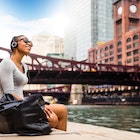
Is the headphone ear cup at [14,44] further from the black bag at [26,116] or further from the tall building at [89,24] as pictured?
the tall building at [89,24]

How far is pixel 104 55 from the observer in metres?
110

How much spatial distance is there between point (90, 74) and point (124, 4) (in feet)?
209

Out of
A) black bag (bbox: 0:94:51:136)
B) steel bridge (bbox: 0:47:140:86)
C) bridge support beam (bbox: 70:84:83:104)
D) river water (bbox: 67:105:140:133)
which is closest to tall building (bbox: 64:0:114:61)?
bridge support beam (bbox: 70:84:83:104)

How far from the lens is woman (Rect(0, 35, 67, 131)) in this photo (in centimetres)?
357

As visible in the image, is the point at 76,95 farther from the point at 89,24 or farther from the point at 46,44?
the point at 46,44

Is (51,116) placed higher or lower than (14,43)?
lower

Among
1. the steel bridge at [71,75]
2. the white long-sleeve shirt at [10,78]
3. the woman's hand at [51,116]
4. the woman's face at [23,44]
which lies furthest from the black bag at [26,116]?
the steel bridge at [71,75]

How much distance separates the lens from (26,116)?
3221 mm

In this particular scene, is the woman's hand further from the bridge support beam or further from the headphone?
the bridge support beam

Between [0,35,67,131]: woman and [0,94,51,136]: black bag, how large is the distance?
155mm

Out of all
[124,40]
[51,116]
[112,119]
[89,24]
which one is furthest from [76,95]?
[51,116]

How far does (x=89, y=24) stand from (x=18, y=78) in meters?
126

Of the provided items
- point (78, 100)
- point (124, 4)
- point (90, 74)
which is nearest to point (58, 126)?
point (90, 74)

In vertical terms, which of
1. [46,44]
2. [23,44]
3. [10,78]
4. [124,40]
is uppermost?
[46,44]
